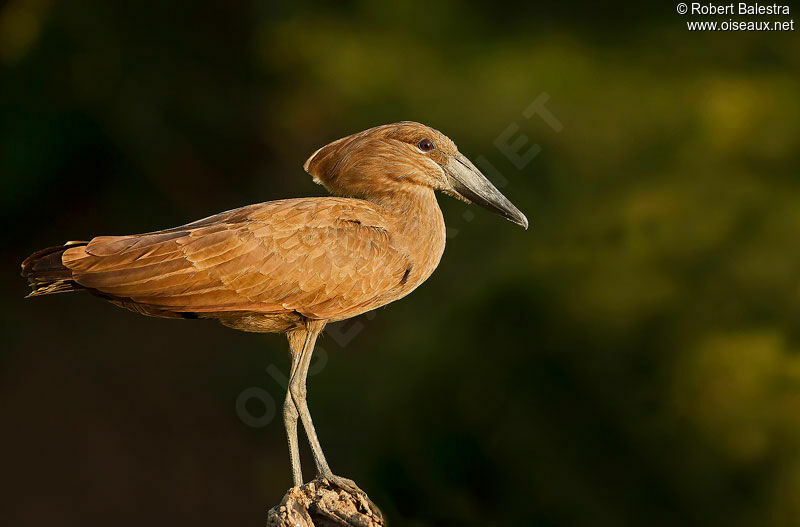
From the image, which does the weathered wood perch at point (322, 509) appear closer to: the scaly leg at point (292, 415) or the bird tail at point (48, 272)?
the scaly leg at point (292, 415)

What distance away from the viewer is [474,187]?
469 centimetres

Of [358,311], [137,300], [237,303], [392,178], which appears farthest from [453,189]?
[137,300]

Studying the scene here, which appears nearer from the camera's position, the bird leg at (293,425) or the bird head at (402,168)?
the bird leg at (293,425)

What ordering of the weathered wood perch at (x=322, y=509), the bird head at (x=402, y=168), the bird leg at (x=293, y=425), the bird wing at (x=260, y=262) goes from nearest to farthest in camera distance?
the bird wing at (x=260, y=262), the weathered wood perch at (x=322, y=509), the bird leg at (x=293, y=425), the bird head at (x=402, y=168)

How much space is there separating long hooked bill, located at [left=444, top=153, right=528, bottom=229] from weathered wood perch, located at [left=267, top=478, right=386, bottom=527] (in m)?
1.27

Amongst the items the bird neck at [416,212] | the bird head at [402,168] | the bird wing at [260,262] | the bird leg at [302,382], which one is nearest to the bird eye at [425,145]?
the bird head at [402,168]

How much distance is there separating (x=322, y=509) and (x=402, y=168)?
1371 mm

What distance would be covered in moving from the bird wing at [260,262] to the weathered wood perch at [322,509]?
0.70 meters

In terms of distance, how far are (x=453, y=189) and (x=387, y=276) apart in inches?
20.7

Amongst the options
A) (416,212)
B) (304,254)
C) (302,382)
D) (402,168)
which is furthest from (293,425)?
(402,168)

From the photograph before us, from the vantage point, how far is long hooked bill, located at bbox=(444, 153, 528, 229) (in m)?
4.69

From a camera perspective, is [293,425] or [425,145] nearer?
[293,425]

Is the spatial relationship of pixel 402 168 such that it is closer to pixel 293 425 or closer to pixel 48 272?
pixel 293 425

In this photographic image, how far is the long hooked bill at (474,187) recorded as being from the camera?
4.69 meters
